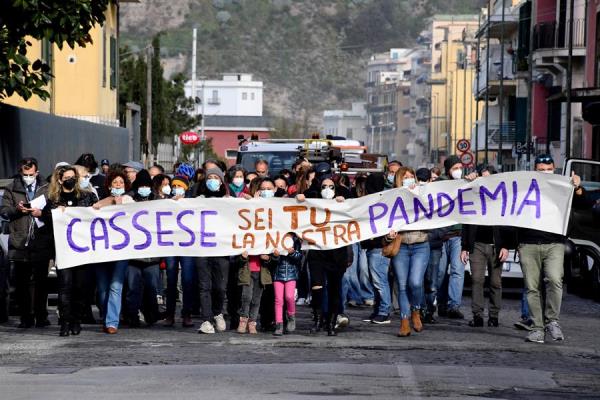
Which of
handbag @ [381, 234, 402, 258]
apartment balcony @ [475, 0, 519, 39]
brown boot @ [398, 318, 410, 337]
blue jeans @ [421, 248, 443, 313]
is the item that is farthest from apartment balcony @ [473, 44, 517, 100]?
brown boot @ [398, 318, 410, 337]

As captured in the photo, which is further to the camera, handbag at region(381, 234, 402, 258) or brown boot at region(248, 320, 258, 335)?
handbag at region(381, 234, 402, 258)

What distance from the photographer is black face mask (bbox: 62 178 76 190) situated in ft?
57.2

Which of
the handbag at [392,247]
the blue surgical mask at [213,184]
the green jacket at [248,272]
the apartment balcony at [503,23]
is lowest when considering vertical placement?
the green jacket at [248,272]

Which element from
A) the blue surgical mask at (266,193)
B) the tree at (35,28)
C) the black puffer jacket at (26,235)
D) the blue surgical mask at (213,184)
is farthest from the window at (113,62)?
the black puffer jacket at (26,235)

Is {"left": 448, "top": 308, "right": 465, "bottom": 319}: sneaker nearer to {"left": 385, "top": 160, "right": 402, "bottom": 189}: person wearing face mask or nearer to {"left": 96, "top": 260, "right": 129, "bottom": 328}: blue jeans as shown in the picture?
{"left": 385, "top": 160, "right": 402, "bottom": 189}: person wearing face mask

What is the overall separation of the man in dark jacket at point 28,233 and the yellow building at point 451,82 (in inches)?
4291

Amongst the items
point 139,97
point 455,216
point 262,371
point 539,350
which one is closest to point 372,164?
point 455,216

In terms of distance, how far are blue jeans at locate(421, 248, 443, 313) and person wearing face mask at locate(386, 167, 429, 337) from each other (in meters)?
1.29

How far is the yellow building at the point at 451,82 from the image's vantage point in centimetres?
13538

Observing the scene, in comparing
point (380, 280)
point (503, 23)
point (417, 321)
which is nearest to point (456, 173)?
point (380, 280)

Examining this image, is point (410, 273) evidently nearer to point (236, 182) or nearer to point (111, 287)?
point (236, 182)

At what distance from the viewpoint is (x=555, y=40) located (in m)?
58.8

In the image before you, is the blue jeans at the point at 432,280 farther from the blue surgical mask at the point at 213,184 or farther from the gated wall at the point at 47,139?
the gated wall at the point at 47,139

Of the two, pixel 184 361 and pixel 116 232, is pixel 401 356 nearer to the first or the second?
pixel 184 361
